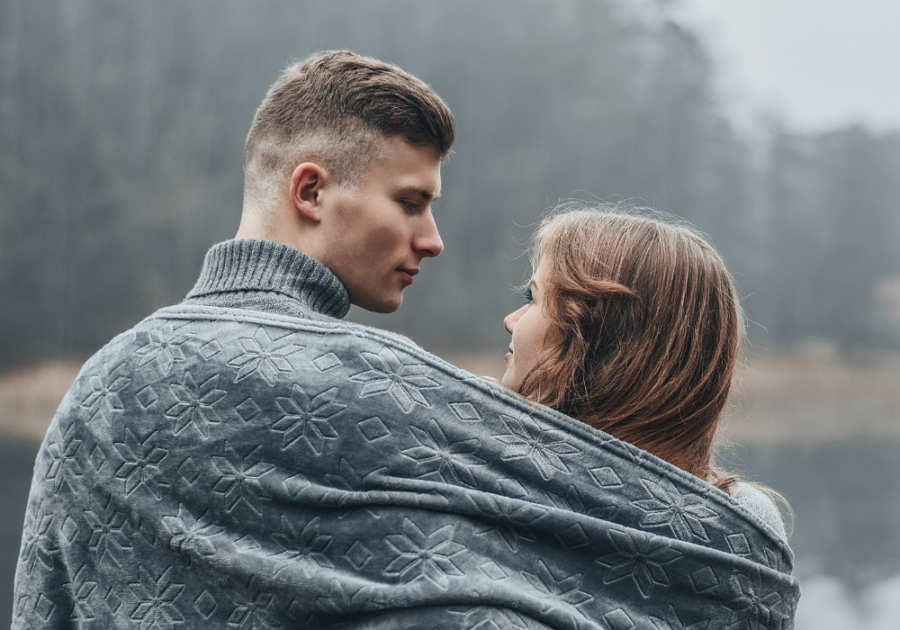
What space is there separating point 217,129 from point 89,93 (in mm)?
373

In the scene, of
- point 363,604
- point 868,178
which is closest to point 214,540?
point 363,604

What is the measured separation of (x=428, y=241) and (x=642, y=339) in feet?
1.23

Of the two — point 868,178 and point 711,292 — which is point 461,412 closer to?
point 711,292

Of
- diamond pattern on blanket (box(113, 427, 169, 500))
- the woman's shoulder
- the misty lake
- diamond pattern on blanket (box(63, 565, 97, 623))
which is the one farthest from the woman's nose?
the misty lake

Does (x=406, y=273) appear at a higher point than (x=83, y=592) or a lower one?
higher

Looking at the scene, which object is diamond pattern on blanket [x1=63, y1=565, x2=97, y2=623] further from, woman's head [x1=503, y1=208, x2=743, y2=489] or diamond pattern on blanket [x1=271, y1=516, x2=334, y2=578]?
woman's head [x1=503, y1=208, x2=743, y2=489]

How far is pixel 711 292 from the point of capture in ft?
2.61

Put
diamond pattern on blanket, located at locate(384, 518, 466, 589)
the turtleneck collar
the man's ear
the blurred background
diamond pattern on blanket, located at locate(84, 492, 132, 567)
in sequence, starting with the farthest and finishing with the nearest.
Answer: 1. the blurred background
2. the man's ear
3. the turtleneck collar
4. diamond pattern on blanket, located at locate(84, 492, 132, 567)
5. diamond pattern on blanket, located at locate(384, 518, 466, 589)

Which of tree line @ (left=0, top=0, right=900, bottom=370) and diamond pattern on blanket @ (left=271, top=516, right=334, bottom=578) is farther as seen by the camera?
tree line @ (left=0, top=0, right=900, bottom=370)

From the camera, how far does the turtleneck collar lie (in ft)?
2.63

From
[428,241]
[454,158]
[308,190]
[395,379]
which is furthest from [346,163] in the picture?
[454,158]

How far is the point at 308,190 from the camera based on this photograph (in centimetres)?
94

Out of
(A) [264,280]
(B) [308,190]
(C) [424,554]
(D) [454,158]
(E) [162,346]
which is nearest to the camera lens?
(C) [424,554]

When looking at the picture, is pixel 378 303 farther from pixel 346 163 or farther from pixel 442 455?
pixel 442 455
